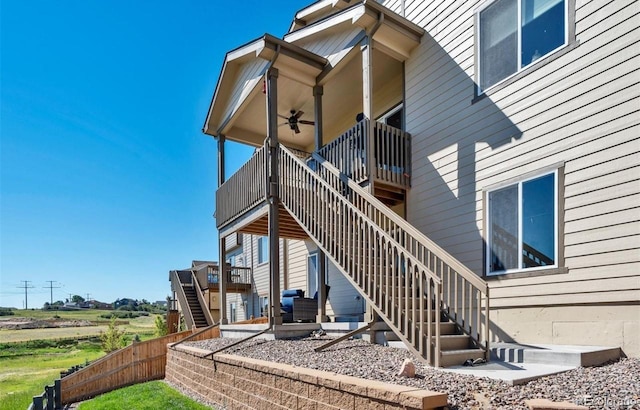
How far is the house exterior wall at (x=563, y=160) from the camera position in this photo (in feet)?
14.8

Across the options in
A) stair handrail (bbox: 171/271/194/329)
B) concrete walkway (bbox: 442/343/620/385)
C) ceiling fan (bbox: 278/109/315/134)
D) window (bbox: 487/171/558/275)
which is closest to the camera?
concrete walkway (bbox: 442/343/620/385)

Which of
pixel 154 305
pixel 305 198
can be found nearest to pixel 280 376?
pixel 305 198

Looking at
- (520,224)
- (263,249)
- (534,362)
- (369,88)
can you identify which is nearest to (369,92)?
(369,88)

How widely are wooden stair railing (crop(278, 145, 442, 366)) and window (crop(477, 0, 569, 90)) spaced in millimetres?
2998

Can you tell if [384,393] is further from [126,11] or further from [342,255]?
[126,11]

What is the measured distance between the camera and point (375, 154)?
7.31 metres

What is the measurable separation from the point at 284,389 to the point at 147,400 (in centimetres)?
453

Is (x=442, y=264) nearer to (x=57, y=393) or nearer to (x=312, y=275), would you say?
(x=312, y=275)

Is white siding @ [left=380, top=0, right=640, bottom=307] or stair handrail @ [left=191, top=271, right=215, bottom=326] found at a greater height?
white siding @ [left=380, top=0, right=640, bottom=307]

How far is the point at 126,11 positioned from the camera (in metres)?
14.2

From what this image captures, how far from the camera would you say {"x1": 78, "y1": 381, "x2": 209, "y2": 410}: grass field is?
6802 mm

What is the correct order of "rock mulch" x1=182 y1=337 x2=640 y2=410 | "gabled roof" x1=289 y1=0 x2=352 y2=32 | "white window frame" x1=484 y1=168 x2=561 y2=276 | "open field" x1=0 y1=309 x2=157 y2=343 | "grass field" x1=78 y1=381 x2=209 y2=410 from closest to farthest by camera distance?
1. "rock mulch" x1=182 y1=337 x2=640 y2=410
2. "white window frame" x1=484 y1=168 x2=561 y2=276
3. "grass field" x1=78 y1=381 x2=209 y2=410
4. "gabled roof" x1=289 y1=0 x2=352 y2=32
5. "open field" x1=0 y1=309 x2=157 y2=343

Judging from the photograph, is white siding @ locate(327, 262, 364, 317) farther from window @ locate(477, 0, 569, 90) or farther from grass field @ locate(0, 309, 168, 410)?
grass field @ locate(0, 309, 168, 410)

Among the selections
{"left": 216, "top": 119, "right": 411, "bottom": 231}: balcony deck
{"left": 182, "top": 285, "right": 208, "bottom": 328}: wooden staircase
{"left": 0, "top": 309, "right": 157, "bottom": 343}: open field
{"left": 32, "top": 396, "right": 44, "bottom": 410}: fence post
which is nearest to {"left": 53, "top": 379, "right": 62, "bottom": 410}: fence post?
{"left": 32, "top": 396, "right": 44, "bottom": 410}: fence post
